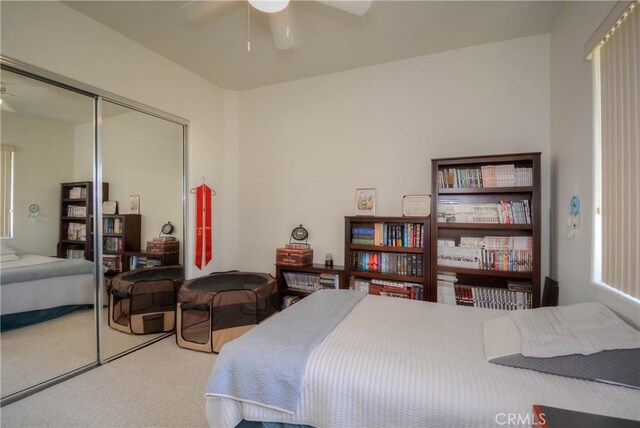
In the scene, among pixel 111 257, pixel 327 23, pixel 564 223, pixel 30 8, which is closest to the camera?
pixel 30 8

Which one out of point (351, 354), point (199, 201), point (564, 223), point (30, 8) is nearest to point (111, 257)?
point (199, 201)

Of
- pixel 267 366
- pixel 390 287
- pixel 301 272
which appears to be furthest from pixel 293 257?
pixel 267 366

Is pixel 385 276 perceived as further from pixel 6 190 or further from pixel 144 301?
pixel 6 190

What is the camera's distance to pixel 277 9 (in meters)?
1.47

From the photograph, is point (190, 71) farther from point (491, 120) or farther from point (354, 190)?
point (491, 120)

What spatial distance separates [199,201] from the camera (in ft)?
10.2

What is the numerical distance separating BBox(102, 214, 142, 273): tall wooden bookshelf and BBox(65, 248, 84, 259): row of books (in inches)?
5.5

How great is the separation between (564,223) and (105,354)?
3719mm

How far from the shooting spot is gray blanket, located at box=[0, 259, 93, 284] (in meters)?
1.88

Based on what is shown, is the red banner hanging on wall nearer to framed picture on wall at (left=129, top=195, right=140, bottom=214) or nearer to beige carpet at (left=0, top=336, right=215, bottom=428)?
framed picture on wall at (left=129, top=195, right=140, bottom=214)

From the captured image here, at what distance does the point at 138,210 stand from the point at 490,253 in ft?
10.2

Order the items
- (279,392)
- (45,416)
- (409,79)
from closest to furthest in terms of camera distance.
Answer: (279,392) < (45,416) < (409,79)

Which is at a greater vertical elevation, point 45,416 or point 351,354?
point 351,354

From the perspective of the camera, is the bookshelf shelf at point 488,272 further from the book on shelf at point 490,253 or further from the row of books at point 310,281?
the row of books at point 310,281
